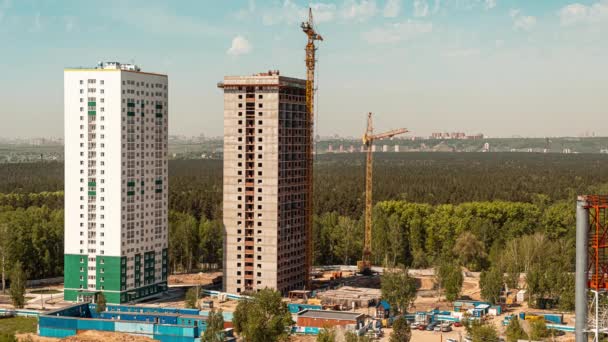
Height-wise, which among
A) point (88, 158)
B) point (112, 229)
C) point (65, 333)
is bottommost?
point (65, 333)

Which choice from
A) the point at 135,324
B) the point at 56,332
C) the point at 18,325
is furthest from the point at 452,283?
the point at 18,325

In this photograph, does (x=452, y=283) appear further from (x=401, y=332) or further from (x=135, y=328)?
(x=135, y=328)

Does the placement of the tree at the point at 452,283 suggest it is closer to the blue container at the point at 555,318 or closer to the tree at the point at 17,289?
the blue container at the point at 555,318

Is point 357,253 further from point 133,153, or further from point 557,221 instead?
point 133,153

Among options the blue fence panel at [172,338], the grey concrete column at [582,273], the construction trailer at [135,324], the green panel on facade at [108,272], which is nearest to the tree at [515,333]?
the construction trailer at [135,324]

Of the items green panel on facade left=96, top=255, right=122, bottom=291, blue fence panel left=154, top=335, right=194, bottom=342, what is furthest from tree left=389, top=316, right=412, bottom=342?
green panel on facade left=96, top=255, right=122, bottom=291

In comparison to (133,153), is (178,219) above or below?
below

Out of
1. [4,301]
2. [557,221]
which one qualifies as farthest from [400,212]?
[4,301]
